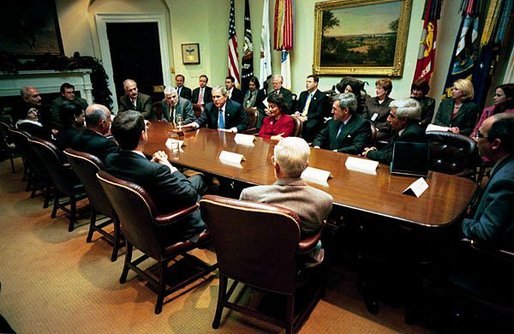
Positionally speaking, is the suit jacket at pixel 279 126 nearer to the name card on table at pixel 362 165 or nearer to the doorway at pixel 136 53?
the name card on table at pixel 362 165

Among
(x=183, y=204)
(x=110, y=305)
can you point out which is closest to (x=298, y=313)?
(x=183, y=204)

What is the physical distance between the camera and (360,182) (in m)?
1.86

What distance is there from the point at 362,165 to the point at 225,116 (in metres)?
2.32

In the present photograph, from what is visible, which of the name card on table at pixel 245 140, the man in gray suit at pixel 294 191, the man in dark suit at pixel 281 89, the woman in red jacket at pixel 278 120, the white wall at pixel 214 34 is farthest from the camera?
the man in dark suit at pixel 281 89

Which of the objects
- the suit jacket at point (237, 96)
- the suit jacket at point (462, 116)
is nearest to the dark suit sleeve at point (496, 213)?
the suit jacket at point (462, 116)

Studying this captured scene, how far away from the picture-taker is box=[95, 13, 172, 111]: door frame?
5.87 metres

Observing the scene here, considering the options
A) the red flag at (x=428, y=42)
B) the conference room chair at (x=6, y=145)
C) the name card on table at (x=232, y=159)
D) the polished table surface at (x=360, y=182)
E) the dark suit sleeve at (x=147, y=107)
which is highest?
the red flag at (x=428, y=42)

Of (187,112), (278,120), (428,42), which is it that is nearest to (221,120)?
(187,112)

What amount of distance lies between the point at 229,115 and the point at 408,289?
2885 millimetres

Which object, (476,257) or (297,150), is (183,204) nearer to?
(297,150)

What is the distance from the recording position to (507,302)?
131cm

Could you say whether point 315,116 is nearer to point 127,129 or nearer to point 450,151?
point 450,151

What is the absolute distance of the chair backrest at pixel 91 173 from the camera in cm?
200

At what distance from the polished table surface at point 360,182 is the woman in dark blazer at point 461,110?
1.96m
